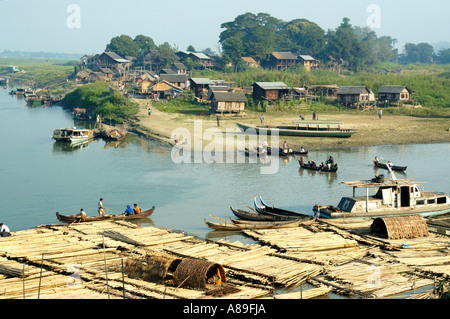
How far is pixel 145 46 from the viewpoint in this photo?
116m

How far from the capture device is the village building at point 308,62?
9788cm

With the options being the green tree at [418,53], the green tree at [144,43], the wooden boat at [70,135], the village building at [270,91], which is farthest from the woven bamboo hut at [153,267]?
the green tree at [418,53]

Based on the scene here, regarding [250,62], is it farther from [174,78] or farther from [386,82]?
[386,82]

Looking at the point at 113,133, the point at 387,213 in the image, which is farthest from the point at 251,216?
the point at 113,133

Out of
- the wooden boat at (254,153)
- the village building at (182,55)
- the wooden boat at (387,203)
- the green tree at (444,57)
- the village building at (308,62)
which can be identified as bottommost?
the wooden boat at (387,203)

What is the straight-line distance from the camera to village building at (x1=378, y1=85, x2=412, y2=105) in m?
64.7

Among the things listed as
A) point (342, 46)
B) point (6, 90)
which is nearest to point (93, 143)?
point (342, 46)

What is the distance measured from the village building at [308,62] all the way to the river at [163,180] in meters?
52.2

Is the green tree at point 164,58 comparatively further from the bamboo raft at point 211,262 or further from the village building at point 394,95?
the bamboo raft at point 211,262

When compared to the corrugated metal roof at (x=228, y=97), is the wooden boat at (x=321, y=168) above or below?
below

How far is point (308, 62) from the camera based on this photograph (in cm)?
9888

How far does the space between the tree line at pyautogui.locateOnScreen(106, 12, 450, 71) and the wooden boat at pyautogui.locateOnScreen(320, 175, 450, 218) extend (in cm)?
7164

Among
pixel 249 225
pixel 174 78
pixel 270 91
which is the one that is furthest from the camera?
pixel 174 78

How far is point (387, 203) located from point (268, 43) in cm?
7994
